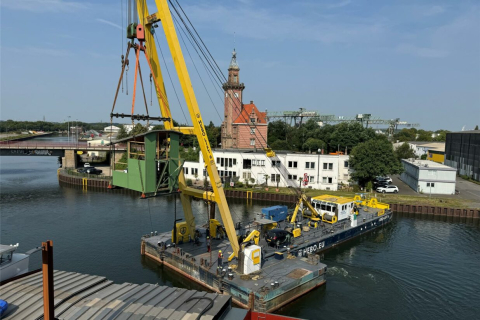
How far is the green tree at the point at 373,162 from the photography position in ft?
162

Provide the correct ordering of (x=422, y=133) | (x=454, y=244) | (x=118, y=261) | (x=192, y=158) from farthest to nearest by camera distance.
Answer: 1. (x=422, y=133)
2. (x=192, y=158)
3. (x=454, y=244)
4. (x=118, y=261)

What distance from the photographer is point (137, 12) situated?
73.8ft

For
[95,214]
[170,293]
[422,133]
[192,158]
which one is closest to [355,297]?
[170,293]

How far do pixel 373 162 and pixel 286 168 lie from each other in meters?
13.3

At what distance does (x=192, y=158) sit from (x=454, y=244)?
44.2m

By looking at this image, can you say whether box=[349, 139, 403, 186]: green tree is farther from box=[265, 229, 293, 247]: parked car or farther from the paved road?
box=[265, 229, 293, 247]: parked car

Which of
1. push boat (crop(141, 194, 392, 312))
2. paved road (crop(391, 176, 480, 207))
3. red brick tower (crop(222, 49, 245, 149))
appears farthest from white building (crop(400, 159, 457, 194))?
red brick tower (crop(222, 49, 245, 149))

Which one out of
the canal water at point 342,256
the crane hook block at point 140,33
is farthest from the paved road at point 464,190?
the crane hook block at point 140,33

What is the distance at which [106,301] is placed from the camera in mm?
11594

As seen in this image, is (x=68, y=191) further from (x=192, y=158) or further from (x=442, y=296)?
(x=442, y=296)

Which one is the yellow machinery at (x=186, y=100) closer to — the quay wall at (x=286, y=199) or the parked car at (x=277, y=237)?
the parked car at (x=277, y=237)

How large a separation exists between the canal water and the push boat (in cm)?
109

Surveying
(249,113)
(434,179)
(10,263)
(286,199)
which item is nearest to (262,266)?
(10,263)

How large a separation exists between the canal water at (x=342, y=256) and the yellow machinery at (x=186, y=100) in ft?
15.6
